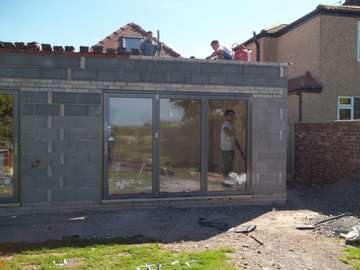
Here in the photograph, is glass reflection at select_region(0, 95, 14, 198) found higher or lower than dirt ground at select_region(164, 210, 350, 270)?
higher

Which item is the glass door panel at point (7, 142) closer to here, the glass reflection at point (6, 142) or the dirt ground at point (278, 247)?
the glass reflection at point (6, 142)

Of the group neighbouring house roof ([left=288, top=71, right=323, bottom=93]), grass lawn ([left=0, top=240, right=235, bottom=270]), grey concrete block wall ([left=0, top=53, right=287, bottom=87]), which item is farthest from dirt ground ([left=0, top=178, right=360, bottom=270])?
neighbouring house roof ([left=288, top=71, right=323, bottom=93])

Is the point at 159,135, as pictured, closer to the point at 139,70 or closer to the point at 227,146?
the point at 139,70

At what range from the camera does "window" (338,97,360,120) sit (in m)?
16.4

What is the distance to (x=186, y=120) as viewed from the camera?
9758 mm

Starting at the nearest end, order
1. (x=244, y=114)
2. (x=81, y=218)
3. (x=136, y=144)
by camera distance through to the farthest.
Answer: (x=81, y=218)
(x=136, y=144)
(x=244, y=114)

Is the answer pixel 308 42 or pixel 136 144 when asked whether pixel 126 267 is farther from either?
pixel 308 42

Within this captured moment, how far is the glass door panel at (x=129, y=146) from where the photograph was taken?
928 cm

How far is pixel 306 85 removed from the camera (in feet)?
51.6

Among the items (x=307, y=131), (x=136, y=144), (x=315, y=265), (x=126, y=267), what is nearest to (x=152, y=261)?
(x=126, y=267)

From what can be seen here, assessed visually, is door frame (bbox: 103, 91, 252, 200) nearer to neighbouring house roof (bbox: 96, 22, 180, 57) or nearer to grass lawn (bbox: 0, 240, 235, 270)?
grass lawn (bbox: 0, 240, 235, 270)

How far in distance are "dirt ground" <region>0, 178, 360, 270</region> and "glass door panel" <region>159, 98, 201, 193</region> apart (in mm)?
Answer: 608

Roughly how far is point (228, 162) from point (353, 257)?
4.19 meters

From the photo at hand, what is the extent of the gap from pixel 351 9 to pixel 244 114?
868 cm
